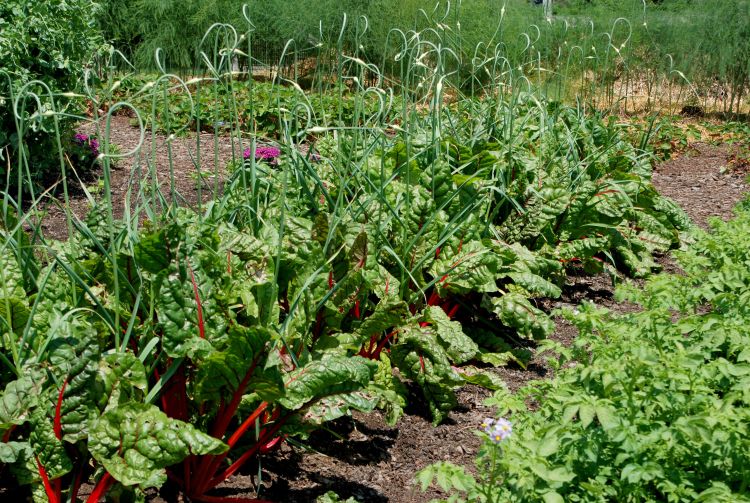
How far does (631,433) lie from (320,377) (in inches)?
34.1

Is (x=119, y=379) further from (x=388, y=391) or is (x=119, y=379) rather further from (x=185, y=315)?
(x=388, y=391)

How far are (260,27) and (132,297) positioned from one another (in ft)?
26.9

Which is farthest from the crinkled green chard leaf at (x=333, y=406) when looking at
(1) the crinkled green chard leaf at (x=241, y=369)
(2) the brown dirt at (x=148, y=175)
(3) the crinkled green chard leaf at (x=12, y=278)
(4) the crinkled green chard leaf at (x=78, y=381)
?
(2) the brown dirt at (x=148, y=175)

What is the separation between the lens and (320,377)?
2309 mm

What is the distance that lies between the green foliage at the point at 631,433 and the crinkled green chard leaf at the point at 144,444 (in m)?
0.65

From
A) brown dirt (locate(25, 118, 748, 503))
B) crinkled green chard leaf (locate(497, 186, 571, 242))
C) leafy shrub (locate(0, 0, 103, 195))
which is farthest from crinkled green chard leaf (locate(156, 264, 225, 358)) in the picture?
leafy shrub (locate(0, 0, 103, 195))

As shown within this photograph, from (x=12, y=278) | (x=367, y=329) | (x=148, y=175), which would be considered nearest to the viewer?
(x=12, y=278)

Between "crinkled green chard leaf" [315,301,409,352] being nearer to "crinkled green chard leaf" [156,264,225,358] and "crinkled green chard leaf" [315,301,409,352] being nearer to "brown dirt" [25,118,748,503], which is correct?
"brown dirt" [25,118,748,503]

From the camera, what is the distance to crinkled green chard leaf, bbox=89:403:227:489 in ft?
6.63

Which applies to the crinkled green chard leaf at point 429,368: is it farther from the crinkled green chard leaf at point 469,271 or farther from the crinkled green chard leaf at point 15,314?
the crinkled green chard leaf at point 15,314

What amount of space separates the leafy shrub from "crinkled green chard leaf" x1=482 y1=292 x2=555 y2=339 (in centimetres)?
305

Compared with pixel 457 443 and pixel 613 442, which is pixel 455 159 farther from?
pixel 613 442

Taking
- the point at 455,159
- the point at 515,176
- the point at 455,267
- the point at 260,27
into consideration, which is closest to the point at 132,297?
the point at 455,267

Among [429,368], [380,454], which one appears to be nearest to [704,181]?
[429,368]
